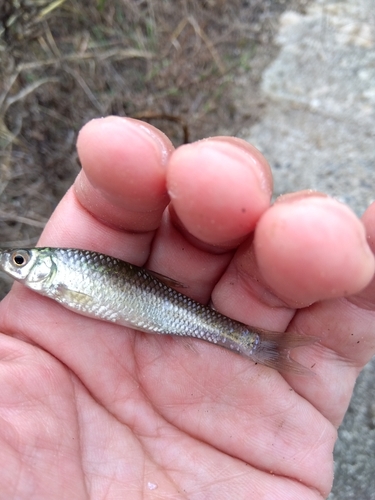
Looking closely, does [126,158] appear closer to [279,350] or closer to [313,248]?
[313,248]

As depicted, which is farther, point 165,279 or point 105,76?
point 105,76

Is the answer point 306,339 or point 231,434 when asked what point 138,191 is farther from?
point 231,434

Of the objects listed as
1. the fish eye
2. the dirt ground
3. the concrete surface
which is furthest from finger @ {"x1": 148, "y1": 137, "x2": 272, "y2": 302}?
the concrete surface

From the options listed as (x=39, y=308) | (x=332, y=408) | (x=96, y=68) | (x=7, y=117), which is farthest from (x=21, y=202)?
(x=332, y=408)

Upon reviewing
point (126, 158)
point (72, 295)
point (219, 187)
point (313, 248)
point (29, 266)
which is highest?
point (126, 158)

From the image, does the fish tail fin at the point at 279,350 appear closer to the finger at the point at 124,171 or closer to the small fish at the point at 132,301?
the small fish at the point at 132,301

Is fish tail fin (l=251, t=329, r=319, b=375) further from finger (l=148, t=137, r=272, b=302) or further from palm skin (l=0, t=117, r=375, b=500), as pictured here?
finger (l=148, t=137, r=272, b=302)

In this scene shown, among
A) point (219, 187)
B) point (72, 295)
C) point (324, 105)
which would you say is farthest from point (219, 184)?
point (324, 105)
